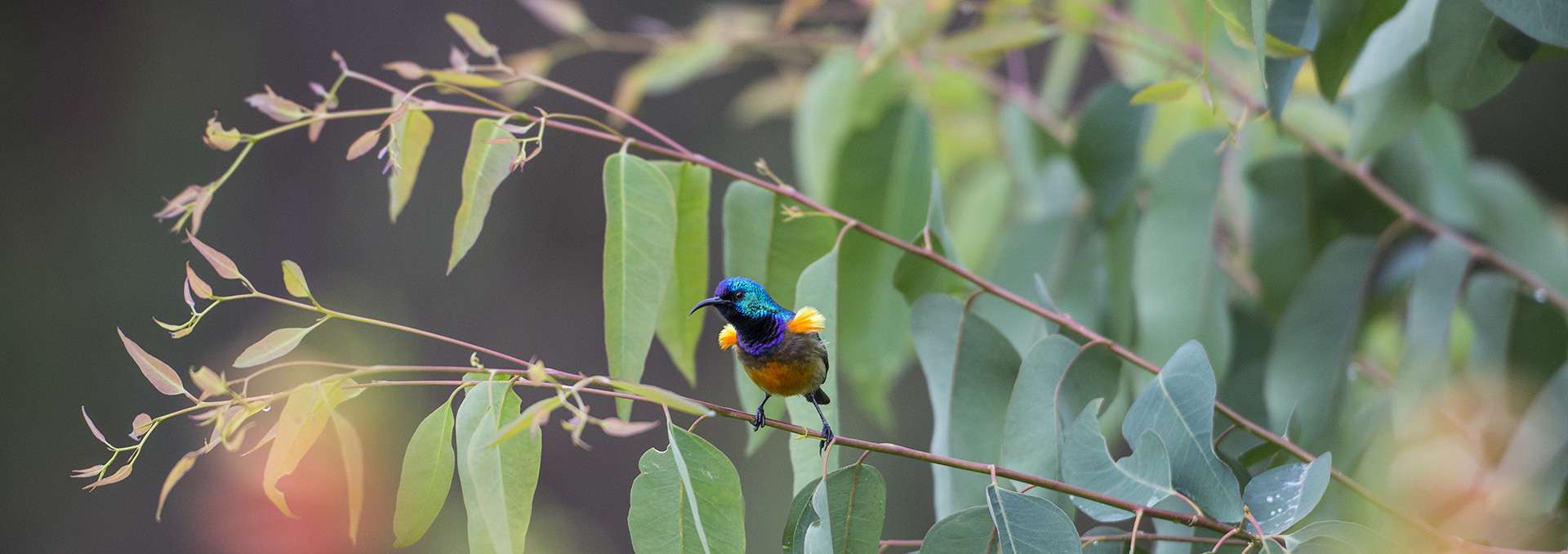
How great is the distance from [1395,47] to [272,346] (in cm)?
97

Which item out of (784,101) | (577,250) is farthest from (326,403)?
(577,250)

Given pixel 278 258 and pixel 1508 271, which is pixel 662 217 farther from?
pixel 278 258

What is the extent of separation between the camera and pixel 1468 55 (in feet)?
3.19

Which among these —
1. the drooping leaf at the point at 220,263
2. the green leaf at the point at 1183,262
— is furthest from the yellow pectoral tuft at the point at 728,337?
the green leaf at the point at 1183,262

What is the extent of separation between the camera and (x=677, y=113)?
145 inches

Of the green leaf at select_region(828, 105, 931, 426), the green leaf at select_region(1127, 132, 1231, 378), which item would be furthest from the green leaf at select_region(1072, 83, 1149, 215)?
the green leaf at select_region(828, 105, 931, 426)

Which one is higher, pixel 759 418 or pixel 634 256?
pixel 634 256

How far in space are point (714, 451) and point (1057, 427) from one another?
291 millimetres

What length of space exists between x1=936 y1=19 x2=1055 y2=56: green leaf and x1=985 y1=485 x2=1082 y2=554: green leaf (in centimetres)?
72

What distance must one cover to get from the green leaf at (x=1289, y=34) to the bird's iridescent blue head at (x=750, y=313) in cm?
42

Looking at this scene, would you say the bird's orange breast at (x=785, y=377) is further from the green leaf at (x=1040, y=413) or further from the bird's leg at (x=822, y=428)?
the green leaf at (x=1040, y=413)

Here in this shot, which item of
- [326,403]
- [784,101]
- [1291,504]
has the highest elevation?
[784,101]

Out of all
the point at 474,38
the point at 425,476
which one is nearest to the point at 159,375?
the point at 425,476

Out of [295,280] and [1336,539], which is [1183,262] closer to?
[1336,539]
